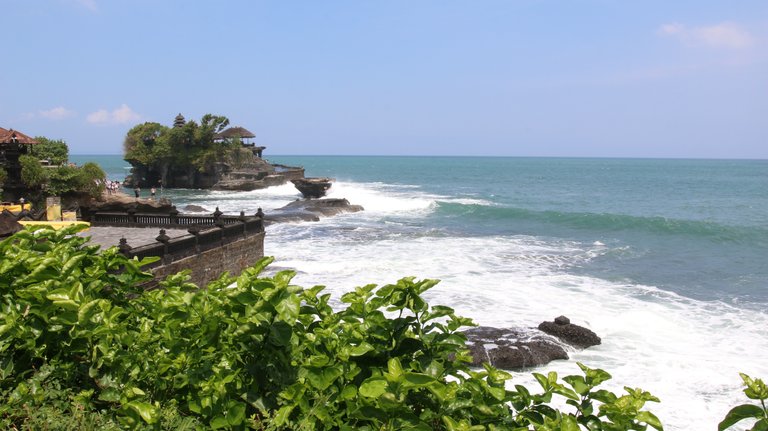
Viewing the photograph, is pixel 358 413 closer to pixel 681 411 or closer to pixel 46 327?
pixel 46 327

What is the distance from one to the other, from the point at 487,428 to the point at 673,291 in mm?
21438

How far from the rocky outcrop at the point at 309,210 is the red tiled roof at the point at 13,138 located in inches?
568

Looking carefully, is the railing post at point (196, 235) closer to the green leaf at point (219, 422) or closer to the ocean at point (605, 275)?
the ocean at point (605, 275)

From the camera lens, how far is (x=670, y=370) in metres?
13.3

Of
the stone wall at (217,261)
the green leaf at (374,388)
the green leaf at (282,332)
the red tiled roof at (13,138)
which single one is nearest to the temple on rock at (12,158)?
the red tiled roof at (13,138)

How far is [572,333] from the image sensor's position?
15.0 m

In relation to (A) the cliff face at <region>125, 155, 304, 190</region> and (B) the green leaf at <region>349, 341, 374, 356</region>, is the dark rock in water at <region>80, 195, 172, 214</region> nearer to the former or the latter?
(B) the green leaf at <region>349, 341, 374, 356</region>

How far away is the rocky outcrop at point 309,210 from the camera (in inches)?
1531

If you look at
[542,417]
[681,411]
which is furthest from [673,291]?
[542,417]

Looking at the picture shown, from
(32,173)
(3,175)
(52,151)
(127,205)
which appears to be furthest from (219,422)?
(52,151)

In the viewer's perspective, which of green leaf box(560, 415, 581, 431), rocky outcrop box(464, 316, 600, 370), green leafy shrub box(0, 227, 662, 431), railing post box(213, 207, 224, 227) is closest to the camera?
green leaf box(560, 415, 581, 431)

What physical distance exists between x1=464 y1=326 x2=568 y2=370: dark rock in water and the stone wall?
25.1 ft

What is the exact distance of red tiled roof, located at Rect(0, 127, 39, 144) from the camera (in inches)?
1173

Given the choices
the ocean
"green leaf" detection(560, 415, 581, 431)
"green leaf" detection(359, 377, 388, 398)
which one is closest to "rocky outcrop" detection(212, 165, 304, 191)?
Answer: the ocean
